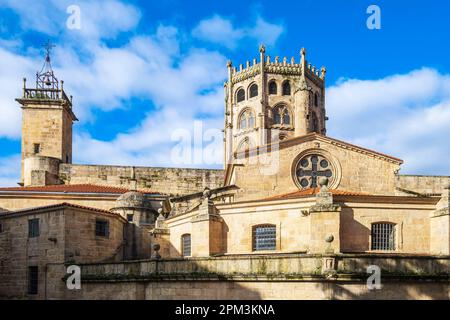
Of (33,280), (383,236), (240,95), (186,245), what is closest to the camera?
(383,236)

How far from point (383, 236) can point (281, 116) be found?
32975 mm

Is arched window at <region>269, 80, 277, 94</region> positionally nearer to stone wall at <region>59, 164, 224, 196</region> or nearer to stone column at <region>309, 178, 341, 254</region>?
stone wall at <region>59, 164, 224, 196</region>

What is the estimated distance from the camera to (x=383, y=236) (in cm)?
2280

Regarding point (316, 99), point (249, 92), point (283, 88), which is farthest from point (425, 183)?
point (249, 92)

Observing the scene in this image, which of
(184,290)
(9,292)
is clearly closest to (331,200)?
(184,290)

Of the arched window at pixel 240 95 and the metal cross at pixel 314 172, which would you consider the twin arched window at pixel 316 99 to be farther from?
the metal cross at pixel 314 172

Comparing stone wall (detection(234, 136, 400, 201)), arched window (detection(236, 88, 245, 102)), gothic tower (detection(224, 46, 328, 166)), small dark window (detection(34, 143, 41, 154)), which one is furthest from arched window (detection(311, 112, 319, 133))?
small dark window (detection(34, 143, 41, 154))

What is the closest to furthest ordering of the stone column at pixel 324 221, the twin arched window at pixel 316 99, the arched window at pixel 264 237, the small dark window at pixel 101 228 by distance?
the stone column at pixel 324 221, the arched window at pixel 264 237, the small dark window at pixel 101 228, the twin arched window at pixel 316 99

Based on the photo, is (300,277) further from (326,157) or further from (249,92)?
(249,92)

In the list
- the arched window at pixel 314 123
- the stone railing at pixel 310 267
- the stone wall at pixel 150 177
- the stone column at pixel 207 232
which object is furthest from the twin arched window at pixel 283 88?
the stone railing at pixel 310 267

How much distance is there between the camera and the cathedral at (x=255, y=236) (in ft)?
59.1

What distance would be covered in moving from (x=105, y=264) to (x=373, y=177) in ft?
52.7

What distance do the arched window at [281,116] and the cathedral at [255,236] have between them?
22.7 m
